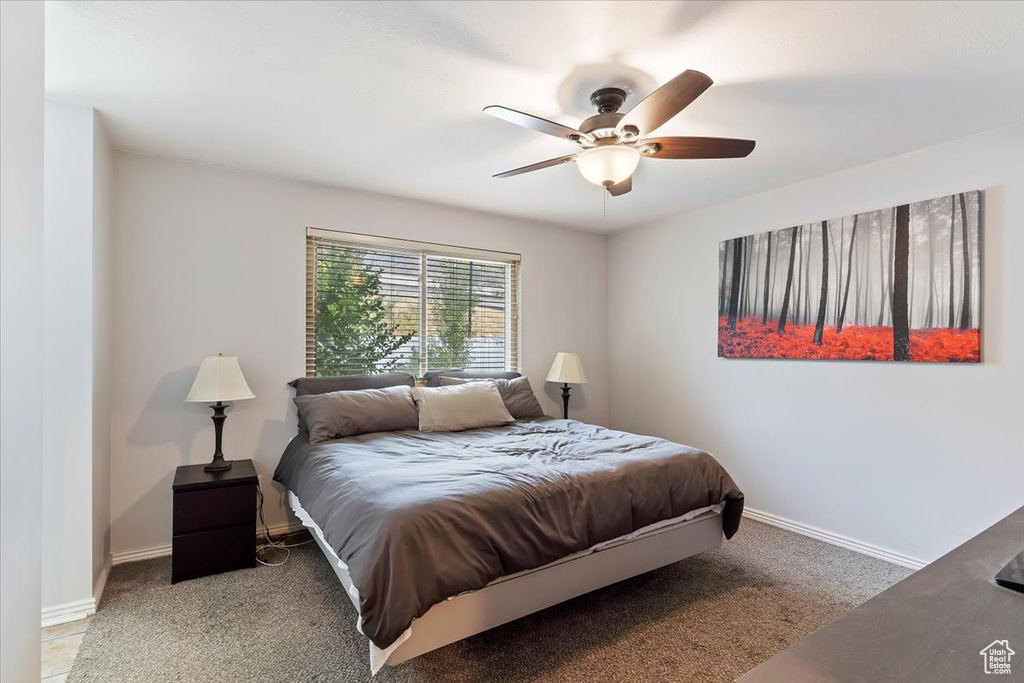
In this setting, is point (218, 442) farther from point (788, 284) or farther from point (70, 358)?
point (788, 284)

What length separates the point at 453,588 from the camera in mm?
1716

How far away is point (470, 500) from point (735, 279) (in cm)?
289

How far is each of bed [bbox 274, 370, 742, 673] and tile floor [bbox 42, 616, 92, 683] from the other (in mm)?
986

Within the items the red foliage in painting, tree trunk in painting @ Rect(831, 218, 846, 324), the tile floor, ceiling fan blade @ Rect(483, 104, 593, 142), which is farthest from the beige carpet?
ceiling fan blade @ Rect(483, 104, 593, 142)

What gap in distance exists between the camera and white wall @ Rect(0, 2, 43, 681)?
1.12 m

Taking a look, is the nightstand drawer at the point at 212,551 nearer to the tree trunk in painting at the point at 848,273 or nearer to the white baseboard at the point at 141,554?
the white baseboard at the point at 141,554

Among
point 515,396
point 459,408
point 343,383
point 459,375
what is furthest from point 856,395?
point 343,383

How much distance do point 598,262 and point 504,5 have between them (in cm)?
343

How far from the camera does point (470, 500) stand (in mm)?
1880

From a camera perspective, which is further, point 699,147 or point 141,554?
point 141,554

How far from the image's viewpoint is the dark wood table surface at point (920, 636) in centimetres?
62

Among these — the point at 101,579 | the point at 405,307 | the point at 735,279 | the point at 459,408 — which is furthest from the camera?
the point at 405,307

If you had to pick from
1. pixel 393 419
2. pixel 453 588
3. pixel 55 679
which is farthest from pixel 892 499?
pixel 55 679

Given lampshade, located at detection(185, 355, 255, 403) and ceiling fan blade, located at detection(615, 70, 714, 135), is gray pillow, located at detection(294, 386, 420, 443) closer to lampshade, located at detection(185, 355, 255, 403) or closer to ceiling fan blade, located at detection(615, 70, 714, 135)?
lampshade, located at detection(185, 355, 255, 403)
